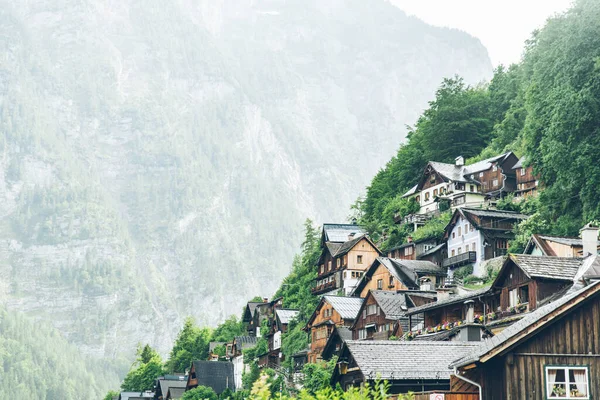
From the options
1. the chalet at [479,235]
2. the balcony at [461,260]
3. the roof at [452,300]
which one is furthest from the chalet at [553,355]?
the balcony at [461,260]

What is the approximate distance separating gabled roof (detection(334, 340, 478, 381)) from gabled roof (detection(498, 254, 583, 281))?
5.91 m

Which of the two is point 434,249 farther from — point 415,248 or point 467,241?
point 467,241

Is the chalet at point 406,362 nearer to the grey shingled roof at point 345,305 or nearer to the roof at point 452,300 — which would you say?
the roof at point 452,300

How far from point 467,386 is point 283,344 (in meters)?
75.0

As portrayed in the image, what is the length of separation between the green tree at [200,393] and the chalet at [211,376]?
307cm

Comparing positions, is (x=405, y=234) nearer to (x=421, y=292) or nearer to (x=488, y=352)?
(x=421, y=292)

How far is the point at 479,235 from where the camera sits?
8762cm

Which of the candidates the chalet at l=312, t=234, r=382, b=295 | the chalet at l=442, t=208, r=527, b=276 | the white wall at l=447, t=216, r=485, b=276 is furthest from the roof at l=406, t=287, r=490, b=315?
the chalet at l=312, t=234, r=382, b=295

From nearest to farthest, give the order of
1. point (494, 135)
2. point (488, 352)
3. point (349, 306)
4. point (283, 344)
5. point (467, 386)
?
point (488, 352), point (467, 386), point (349, 306), point (283, 344), point (494, 135)

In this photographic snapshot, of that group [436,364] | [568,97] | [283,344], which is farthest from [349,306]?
[436,364]

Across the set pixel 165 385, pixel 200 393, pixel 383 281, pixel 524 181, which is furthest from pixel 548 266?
pixel 165 385

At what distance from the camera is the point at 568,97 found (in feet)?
231

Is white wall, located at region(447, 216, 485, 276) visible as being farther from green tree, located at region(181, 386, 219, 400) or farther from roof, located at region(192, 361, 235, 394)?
roof, located at region(192, 361, 235, 394)

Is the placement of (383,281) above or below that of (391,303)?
above
